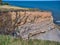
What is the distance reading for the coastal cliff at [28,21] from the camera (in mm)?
4500

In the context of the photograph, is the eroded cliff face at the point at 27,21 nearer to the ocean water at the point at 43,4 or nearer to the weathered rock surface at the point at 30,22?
the weathered rock surface at the point at 30,22

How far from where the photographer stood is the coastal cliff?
450cm

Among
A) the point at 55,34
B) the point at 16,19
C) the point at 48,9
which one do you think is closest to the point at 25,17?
the point at 16,19

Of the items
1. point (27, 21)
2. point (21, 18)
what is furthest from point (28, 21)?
point (21, 18)

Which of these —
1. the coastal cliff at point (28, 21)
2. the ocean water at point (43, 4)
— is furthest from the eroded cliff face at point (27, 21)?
the ocean water at point (43, 4)

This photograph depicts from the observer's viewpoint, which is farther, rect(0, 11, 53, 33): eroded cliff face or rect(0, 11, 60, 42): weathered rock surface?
rect(0, 11, 53, 33): eroded cliff face

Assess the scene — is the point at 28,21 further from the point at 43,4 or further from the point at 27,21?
the point at 43,4

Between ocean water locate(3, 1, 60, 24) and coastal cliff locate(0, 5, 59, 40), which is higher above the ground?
ocean water locate(3, 1, 60, 24)

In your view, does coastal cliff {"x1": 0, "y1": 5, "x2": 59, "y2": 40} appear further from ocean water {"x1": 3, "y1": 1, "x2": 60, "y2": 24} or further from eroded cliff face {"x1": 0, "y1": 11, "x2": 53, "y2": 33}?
ocean water {"x1": 3, "y1": 1, "x2": 60, "y2": 24}

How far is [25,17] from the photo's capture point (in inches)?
193

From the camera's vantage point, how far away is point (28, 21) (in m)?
4.83

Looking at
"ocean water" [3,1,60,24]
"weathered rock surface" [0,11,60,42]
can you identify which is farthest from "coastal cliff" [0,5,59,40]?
"ocean water" [3,1,60,24]

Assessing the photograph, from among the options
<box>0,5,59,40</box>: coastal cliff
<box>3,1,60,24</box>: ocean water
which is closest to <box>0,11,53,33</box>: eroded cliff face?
<box>0,5,59,40</box>: coastal cliff

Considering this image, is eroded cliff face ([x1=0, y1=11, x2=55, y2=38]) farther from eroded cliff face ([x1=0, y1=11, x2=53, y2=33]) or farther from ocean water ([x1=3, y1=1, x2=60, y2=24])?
ocean water ([x1=3, y1=1, x2=60, y2=24])
